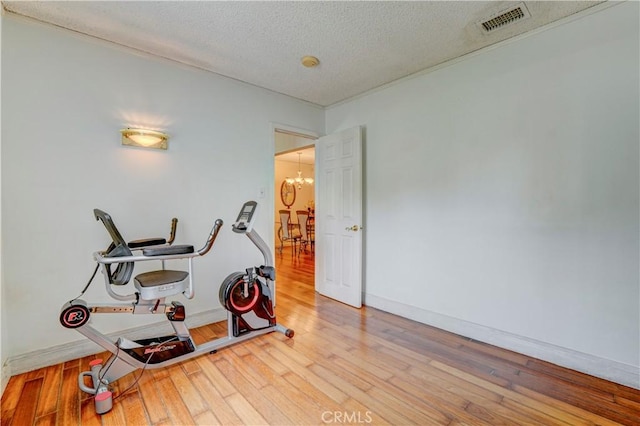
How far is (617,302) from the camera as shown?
6.64 ft

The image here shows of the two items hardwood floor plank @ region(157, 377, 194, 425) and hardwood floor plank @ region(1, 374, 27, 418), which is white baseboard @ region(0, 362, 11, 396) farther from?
hardwood floor plank @ region(157, 377, 194, 425)

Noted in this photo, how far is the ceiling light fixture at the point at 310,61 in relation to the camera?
8.98ft

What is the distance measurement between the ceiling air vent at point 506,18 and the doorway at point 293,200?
3687 mm

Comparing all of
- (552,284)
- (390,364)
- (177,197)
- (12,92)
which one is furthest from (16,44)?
(552,284)

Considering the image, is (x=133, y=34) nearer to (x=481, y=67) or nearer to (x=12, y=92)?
(x=12, y=92)

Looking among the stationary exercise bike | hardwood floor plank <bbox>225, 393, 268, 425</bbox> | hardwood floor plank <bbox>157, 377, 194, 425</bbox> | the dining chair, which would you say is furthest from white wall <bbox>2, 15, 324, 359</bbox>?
the dining chair

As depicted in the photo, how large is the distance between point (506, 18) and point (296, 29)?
62.6 inches

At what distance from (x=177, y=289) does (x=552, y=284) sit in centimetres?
283

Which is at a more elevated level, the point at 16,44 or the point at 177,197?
the point at 16,44

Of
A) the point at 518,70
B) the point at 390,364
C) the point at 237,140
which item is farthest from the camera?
the point at 237,140

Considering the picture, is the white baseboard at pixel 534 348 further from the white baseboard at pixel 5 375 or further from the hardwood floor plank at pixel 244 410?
the white baseboard at pixel 5 375

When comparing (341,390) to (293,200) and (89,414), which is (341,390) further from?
(293,200)

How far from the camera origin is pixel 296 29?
2299 millimetres

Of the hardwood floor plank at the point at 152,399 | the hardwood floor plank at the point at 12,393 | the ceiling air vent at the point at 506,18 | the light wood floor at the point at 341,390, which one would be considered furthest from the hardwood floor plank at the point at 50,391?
the ceiling air vent at the point at 506,18
